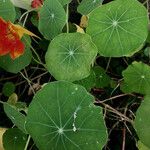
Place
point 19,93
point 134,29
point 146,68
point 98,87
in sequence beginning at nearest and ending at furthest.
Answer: point 134,29 → point 146,68 → point 98,87 → point 19,93

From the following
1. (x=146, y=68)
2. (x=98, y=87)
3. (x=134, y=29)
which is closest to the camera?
(x=134, y=29)

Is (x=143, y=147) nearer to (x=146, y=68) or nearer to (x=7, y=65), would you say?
(x=146, y=68)

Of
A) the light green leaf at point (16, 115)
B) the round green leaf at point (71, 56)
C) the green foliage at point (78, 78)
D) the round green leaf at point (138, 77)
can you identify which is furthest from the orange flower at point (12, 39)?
the round green leaf at point (138, 77)

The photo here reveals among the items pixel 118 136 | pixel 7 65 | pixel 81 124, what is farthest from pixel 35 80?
pixel 81 124

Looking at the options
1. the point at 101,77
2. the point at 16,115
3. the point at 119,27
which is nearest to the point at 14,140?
the point at 16,115

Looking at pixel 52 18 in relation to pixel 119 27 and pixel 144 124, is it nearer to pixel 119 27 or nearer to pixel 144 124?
pixel 119 27

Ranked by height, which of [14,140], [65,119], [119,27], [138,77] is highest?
[119,27]

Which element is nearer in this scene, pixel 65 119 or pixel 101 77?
pixel 65 119
